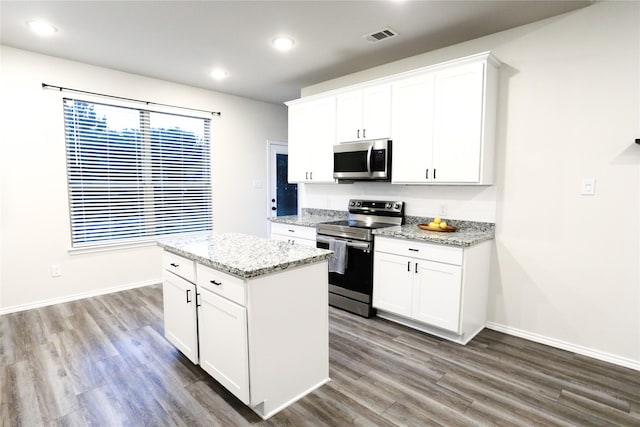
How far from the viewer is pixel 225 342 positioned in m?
1.92

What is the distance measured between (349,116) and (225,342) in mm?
2673

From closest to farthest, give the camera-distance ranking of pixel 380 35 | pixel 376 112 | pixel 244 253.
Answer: pixel 244 253, pixel 380 35, pixel 376 112

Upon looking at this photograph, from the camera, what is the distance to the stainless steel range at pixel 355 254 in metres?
3.22

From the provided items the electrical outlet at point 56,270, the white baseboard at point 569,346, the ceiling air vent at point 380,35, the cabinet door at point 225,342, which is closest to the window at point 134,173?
the electrical outlet at point 56,270

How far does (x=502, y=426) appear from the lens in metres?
1.80

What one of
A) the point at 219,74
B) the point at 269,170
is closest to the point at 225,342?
the point at 219,74

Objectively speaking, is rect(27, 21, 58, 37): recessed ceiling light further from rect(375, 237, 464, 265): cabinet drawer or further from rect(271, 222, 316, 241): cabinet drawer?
rect(375, 237, 464, 265): cabinet drawer

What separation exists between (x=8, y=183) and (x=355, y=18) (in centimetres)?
368

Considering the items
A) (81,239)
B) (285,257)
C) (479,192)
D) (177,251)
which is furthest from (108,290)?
(479,192)

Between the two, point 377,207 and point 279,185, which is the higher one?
point 279,185

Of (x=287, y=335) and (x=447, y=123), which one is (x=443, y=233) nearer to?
(x=447, y=123)

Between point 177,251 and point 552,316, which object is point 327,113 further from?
point 552,316

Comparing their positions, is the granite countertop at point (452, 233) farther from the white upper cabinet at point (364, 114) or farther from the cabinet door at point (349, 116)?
the cabinet door at point (349, 116)

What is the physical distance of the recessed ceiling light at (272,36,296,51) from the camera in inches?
120
